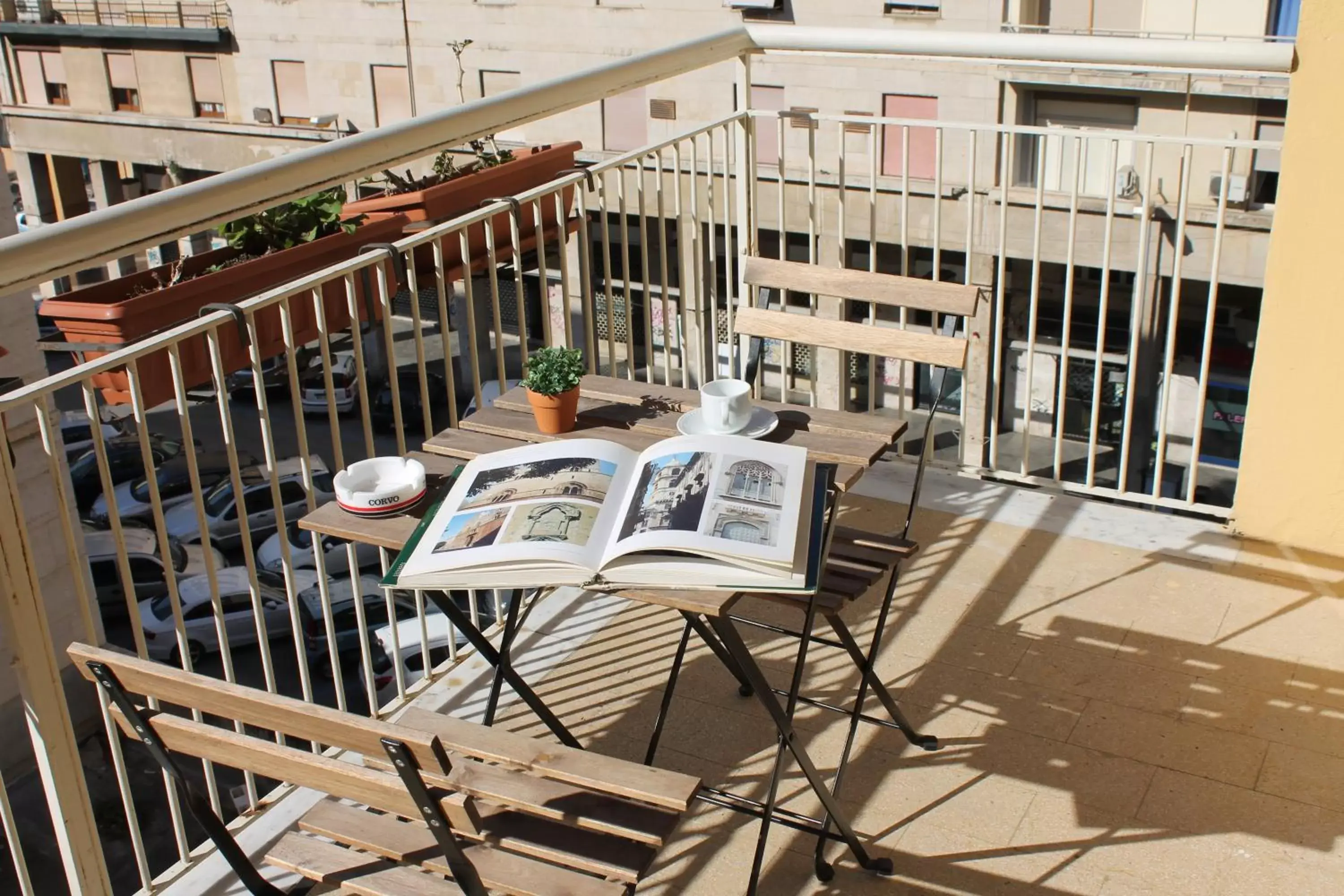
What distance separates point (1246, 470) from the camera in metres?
3.85

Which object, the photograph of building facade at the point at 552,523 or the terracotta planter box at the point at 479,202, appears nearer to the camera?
the photograph of building facade at the point at 552,523

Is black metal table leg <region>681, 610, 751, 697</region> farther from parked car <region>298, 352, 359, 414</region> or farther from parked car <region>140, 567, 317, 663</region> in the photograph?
parked car <region>298, 352, 359, 414</region>

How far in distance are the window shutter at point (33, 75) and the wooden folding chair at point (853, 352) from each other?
1286 inches

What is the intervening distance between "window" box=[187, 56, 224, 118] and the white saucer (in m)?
28.6

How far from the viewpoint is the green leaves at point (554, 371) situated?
2715mm

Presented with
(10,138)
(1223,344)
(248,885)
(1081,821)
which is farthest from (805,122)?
(10,138)

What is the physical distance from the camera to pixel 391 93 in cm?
2678

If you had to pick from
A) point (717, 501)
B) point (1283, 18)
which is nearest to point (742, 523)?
point (717, 501)

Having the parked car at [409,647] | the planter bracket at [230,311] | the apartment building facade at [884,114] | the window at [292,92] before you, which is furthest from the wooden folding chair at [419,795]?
the window at [292,92]

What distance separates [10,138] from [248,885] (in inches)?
1349

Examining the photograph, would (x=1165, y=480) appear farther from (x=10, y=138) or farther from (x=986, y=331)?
(x=10, y=138)

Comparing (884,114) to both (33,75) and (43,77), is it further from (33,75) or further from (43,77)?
(33,75)

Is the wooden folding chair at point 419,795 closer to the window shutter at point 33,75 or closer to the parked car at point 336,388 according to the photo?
the parked car at point 336,388

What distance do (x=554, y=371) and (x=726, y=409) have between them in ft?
1.20
